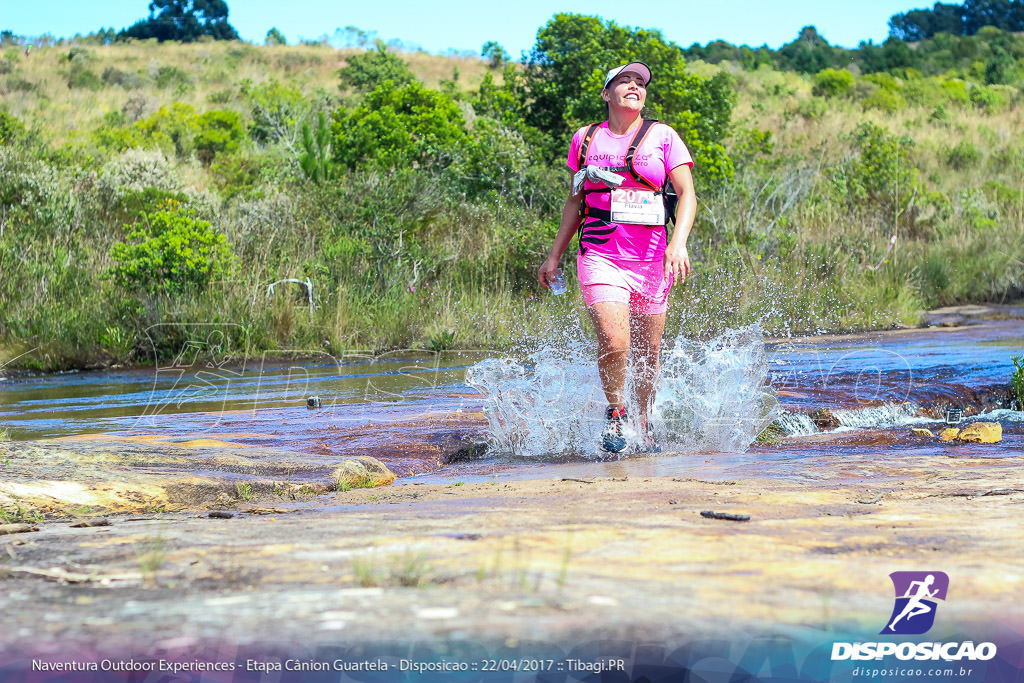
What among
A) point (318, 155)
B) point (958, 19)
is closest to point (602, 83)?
point (318, 155)

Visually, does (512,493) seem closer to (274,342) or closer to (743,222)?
(274,342)

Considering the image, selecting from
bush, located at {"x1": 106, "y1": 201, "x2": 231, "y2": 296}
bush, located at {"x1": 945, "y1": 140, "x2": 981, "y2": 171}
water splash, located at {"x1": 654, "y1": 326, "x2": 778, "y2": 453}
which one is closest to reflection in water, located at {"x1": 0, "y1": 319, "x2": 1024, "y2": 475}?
water splash, located at {"x1": 654, "y1": 326, "x2": 778, "y2": 453}

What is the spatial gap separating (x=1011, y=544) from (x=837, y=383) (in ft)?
19.0

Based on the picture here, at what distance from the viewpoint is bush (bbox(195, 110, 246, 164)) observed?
2417cm

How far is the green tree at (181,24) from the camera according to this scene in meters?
58.3

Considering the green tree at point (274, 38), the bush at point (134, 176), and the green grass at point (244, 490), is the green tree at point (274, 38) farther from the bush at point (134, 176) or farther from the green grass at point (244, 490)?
the green grass at point (244, 490)

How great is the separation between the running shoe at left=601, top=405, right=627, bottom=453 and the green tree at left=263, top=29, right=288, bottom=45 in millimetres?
57440

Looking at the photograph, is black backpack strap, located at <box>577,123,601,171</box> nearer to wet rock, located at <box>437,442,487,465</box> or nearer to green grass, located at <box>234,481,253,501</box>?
wet rock, located at <box>437,442,487,465</box>

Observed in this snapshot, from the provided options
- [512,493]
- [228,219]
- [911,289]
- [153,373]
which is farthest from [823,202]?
[512,493]

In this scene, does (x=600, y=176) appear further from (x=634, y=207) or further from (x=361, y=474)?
(x=361, y=474)

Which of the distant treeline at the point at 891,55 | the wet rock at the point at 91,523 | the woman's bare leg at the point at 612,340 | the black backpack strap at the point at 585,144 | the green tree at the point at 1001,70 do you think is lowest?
the wet rock at the point at 91,523

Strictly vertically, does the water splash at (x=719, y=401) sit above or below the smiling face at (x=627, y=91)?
below

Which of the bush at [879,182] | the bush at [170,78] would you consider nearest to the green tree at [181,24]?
the bush at [170,78]

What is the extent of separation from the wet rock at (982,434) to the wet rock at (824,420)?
2.92 ft
